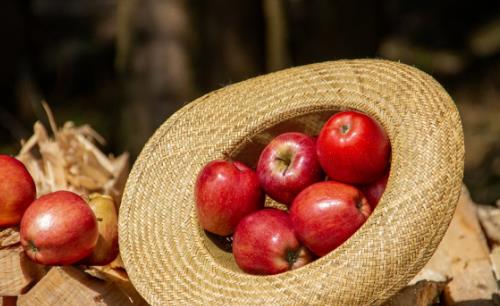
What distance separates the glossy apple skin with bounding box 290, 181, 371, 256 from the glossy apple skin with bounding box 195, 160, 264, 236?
0.23 m

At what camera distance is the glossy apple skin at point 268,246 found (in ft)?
8.35

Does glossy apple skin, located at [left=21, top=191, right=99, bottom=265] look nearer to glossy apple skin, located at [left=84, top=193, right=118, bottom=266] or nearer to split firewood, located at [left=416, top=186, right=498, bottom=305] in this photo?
glossy apple skin, located at [left=84, top=193, right=118, bottom=266]

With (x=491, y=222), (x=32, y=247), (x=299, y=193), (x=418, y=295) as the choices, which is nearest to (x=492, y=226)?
(x=491, y=222)

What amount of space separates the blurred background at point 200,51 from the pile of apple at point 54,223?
138 centimetres

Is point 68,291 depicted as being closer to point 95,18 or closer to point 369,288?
point 369,288

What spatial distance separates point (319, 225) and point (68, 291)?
3.26 feet

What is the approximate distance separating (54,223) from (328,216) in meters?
0.95

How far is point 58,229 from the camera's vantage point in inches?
111

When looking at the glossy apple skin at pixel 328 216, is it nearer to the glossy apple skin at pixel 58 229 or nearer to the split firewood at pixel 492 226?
the glossy apple skin at pixel 58 229

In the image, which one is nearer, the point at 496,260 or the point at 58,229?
the point at 58,229

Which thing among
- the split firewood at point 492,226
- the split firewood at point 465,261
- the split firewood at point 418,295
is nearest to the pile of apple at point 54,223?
the split firewood at point 418,295

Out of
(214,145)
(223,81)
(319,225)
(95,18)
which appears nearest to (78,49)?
(95,18)

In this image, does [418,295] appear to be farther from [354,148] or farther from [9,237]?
[9,237]

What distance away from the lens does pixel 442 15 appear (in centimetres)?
947
